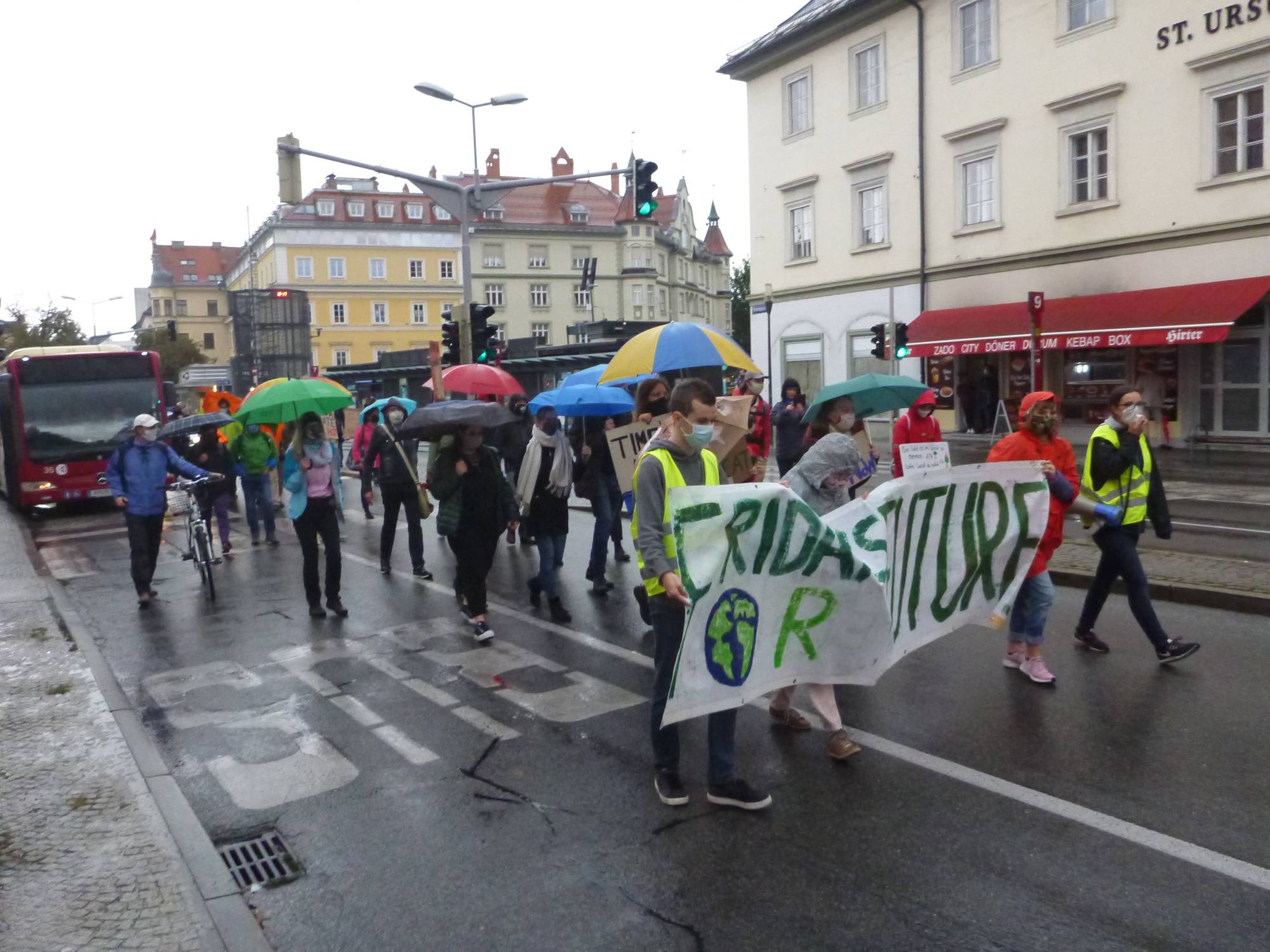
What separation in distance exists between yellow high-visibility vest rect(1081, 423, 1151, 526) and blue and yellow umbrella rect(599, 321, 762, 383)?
2948mm

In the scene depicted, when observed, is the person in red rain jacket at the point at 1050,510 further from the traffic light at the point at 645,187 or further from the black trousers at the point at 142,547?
the traffic light at the point at 645,187

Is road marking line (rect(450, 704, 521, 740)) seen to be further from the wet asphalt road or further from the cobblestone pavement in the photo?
the cobblestone pavement

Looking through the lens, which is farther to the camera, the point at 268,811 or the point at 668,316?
the point at 668,316

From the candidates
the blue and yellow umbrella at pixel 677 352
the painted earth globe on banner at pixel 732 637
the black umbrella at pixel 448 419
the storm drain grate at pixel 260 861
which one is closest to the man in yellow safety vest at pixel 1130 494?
the blue and yellow umbrella at pixel 677 352

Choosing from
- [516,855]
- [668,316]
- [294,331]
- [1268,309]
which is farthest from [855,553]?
[668,316]

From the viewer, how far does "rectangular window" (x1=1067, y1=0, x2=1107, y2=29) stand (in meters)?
22.5

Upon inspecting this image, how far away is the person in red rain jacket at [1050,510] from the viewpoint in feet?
21.2

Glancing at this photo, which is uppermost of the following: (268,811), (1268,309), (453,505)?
(1268,309)

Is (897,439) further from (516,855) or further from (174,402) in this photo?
(174,402)

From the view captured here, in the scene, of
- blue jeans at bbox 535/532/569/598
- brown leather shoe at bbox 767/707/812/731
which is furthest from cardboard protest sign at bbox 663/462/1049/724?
blue jeans at bbox 535/532/569/598

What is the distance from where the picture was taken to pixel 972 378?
27.3m

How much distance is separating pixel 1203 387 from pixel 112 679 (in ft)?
70.8

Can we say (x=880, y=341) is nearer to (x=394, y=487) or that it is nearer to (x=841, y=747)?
(x=394, y=487)

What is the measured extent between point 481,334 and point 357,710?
41.3ft
